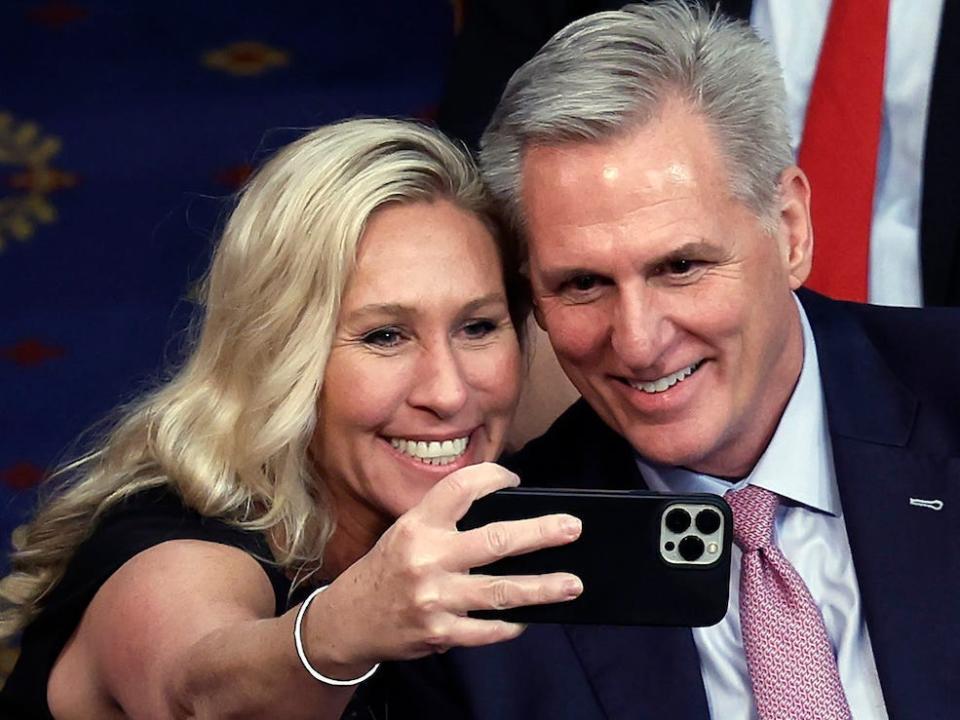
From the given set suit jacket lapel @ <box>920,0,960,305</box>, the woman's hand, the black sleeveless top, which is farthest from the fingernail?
suit jacket lapel @ <box>920,0,960,305</box>

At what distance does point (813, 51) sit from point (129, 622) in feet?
3.62

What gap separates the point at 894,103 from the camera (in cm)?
233

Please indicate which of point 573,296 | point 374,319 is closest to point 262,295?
point 374,319

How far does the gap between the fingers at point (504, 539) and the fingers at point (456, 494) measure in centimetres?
2

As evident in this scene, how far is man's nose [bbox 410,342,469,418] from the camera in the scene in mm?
1896

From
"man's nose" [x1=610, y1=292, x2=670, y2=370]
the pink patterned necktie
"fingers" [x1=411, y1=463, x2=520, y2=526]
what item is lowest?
the pink patterned necktie

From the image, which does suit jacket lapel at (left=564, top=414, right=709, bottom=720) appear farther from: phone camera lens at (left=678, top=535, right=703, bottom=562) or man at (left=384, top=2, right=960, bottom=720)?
phone camera lens at (left=678, top=535, right=703, bottom=562)

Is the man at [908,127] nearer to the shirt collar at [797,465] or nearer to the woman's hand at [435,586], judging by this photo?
the shirt collar at [797,465]

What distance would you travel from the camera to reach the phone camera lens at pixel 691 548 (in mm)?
1436

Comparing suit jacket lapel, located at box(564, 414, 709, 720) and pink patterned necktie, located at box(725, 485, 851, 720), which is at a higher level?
pink patterned necktie, located at box(725, 485, 851, 720)

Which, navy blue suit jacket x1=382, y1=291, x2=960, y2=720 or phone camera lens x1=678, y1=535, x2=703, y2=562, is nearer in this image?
phone camera lens x1=678, y1=535, x2=703, y2=562

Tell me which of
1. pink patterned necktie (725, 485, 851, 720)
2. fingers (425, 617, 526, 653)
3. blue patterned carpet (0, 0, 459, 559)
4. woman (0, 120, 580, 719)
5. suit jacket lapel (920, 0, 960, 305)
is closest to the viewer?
fingers (425, 617, 526, 653)

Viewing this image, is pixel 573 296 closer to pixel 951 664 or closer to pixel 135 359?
pixel 951 664

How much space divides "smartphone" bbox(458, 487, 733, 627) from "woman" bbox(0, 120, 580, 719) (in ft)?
1.18
